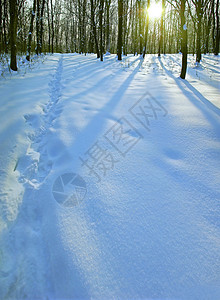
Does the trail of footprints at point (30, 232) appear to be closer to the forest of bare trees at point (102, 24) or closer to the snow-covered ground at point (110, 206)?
the snow-covered ground at point (110, 206)

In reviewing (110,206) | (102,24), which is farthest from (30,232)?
(102,24)

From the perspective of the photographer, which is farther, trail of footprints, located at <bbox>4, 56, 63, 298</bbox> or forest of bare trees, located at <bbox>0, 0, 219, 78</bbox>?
forest of bare trees, located at <bbox>0, 0, 219, 78</bbox>

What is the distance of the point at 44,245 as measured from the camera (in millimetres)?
1289

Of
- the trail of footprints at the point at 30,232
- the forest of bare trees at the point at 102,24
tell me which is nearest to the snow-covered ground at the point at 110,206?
the trail of footprints at the point at 30,232

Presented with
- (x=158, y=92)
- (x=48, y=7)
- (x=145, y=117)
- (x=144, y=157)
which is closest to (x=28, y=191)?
(x=144, y=157)

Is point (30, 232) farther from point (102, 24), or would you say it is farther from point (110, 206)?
point (102, 24)

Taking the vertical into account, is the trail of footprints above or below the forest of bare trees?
below

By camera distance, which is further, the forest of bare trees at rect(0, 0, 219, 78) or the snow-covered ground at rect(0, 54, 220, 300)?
the forest of bare trees at rect(0, 0, 219, 78)

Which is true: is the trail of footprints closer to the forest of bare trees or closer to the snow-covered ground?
the snow-covered ground

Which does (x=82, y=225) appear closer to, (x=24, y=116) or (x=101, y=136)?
(x=101, y=136)

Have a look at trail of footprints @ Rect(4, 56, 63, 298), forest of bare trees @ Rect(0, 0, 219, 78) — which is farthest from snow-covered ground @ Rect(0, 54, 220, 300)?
forest of bare trees @ Rect(0, 0, 219, 78)

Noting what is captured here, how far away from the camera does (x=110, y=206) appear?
1.54 metres

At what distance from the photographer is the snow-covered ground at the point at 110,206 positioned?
109 cm

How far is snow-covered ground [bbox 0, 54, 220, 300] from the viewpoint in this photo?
109 cm
